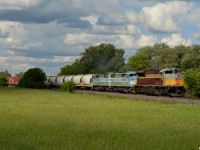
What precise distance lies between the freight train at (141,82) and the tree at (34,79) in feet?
33.4

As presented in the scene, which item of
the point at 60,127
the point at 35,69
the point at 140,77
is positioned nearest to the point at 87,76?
the point at 35,69

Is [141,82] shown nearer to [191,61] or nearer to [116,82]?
[116,82]

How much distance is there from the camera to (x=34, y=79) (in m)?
95.4

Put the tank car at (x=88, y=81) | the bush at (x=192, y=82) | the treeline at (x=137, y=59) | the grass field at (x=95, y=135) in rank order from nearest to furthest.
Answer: the grass field at (x=95, y=135)
the bush at (x=192, y=82)
the tank car at (x=88, y=81)
the treeline at (x=137, y=59)

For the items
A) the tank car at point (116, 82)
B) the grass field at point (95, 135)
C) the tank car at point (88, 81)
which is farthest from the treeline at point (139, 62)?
the grass field at point (95, 135)

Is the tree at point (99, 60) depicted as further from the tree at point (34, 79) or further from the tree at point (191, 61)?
the tree at point (34, 79)

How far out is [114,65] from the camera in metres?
163

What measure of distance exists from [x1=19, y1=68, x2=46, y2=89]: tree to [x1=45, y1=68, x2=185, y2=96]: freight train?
33.4 ft

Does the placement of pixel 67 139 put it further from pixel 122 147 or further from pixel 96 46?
pixel 96 46

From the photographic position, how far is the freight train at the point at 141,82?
55.2 meters

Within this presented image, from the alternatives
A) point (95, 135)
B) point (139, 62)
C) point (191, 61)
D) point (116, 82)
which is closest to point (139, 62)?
point (139, 62)

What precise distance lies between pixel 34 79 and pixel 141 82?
3825 cm

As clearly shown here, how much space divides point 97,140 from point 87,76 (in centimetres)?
7243

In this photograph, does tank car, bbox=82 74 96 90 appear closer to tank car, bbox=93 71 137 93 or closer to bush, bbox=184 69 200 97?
tank car, bbox=93 71 137 93
